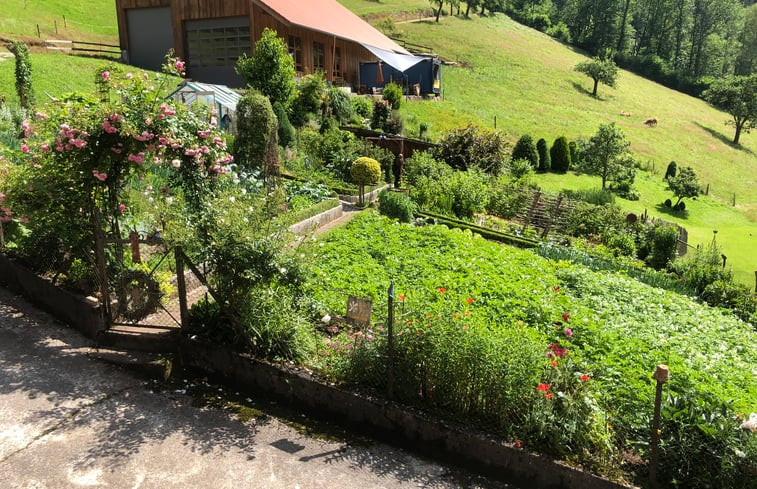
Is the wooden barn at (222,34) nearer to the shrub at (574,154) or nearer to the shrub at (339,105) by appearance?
the shrub at (339,105)

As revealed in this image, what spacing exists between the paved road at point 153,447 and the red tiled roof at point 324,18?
2491 cm

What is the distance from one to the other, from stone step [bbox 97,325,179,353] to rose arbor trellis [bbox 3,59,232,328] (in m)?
0.33

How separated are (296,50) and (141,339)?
1030 inches

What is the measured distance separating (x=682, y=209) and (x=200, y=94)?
23100 millimetres

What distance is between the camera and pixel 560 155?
2880cm

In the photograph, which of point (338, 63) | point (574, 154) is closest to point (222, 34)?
point (338, 63)

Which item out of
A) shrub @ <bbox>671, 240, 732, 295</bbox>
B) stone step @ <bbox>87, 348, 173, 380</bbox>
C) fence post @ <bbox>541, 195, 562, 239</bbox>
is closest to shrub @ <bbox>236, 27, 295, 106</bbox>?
fence post @ <bbox>541, 195, 562, 239</bbox>

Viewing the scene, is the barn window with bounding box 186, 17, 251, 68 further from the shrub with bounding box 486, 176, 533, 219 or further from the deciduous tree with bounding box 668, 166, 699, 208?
the deciduous tree with bounding box 668, 166, 699, 208

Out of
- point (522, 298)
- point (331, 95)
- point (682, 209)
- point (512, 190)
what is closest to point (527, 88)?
point (682, 209)

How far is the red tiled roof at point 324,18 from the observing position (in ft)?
92.2

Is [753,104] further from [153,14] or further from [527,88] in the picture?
[153,14]

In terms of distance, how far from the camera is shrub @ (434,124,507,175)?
22.0 m

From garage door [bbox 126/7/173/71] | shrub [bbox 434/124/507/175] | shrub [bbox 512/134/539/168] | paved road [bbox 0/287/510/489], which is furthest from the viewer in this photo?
garage door [bbox 126/7/173/71]

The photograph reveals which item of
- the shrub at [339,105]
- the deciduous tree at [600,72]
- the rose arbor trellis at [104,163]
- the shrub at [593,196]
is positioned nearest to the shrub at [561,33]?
the deciduous tree at [600,72]
